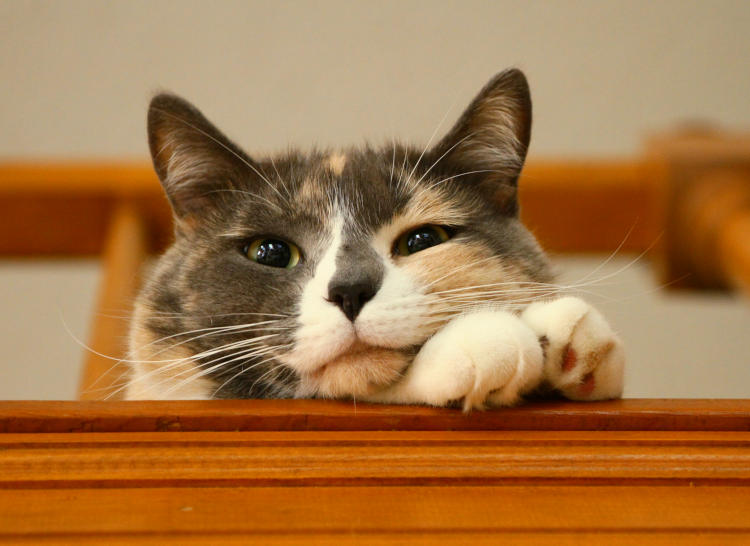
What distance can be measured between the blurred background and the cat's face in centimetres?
141

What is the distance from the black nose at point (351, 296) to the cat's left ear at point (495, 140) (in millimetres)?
426

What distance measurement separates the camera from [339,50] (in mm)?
3102

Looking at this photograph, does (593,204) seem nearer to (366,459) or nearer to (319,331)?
(319,331)

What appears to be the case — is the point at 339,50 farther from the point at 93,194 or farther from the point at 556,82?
the point at 93,194

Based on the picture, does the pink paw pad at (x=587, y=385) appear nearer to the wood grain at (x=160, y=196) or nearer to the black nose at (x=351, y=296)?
the black nose at (x=351, y=296)

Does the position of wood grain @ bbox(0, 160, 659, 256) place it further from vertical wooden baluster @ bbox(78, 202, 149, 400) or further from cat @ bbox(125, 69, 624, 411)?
cat @ bbox(125, 69, 624, 411)

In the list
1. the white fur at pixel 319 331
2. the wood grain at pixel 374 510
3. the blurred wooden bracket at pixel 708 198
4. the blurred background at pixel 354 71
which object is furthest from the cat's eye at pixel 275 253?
the blurred background at pixel 354 71

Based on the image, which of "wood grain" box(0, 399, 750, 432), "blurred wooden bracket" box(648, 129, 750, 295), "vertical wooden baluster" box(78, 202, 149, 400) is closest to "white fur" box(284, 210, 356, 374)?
"wood grain" box(0, 399, 750, 432)

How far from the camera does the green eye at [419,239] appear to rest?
1399mm

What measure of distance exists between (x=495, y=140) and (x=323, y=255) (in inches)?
16.7

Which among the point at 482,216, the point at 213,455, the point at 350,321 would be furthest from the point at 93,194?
the point at 213,455

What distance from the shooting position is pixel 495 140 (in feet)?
5.08

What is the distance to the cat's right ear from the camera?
150 centimetres

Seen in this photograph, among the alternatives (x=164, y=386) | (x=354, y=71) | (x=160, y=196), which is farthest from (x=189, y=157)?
(x=354, y=71)
